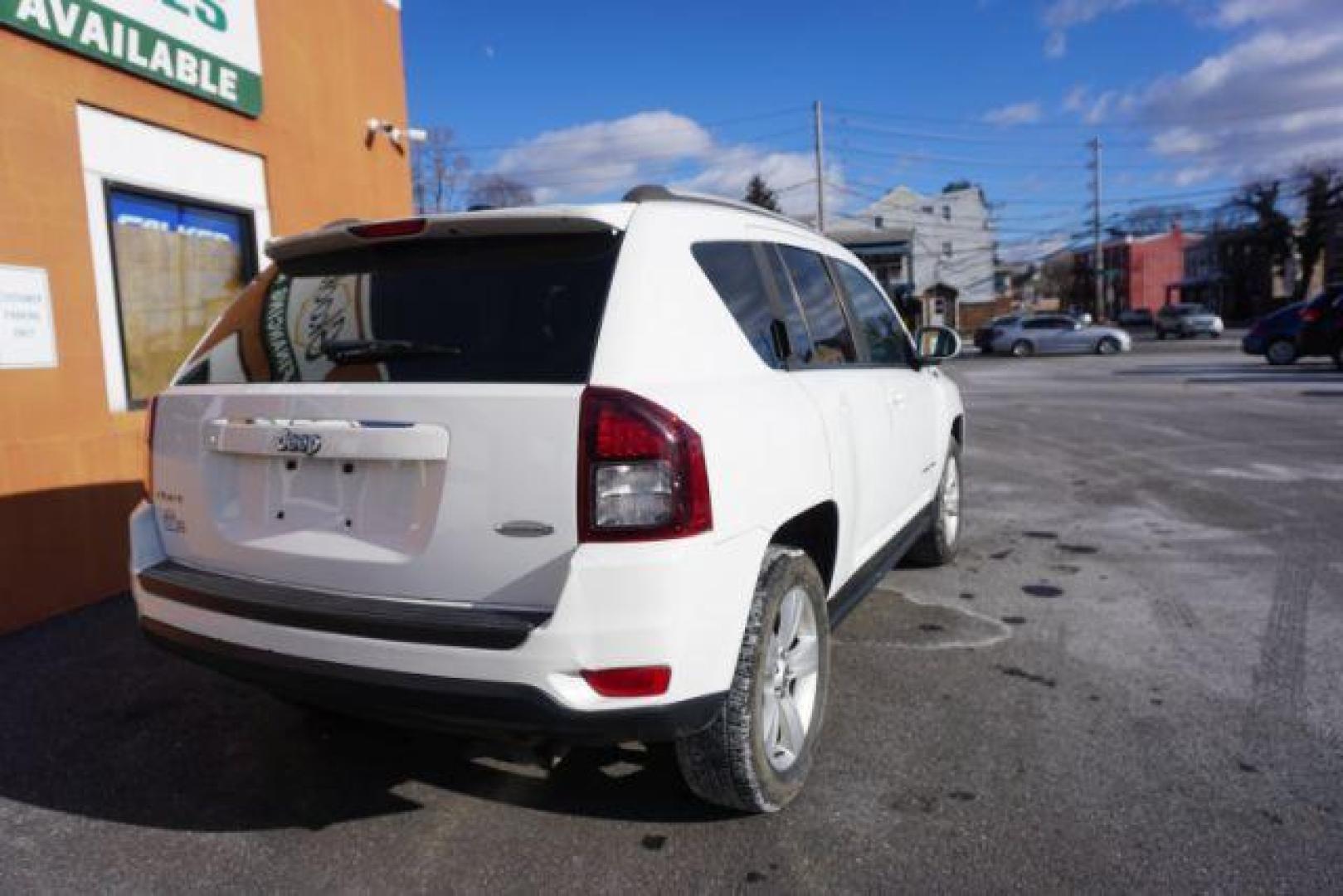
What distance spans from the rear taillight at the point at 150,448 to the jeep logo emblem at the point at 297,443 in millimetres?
714

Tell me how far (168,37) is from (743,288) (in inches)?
196

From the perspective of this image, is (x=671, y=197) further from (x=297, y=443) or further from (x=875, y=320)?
(x=875, y=320)

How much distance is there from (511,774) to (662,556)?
1.32m

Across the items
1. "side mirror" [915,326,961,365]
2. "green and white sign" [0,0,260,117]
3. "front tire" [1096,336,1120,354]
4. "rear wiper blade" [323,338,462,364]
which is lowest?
"front tire" [1096,336,1120,354]

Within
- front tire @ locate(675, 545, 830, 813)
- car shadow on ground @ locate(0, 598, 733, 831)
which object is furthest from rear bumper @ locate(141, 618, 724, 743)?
car shadow on ground @ locate(0, 598, 733, 831)

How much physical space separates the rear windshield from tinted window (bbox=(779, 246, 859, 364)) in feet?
3.58

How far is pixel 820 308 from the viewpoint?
3.50 metres

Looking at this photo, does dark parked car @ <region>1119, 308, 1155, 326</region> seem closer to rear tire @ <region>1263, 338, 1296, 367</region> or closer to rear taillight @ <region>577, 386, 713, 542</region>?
rear tire @ <region>1263, 338, 1296, 367</region>

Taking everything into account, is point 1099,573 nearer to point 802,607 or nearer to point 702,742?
point 802,607

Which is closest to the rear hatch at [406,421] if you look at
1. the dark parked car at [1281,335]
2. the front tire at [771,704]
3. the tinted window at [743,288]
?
the tinted window at [743,288]

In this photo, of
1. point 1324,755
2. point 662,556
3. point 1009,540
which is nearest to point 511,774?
point 662,556

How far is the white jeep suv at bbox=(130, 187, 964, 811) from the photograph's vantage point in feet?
7.05

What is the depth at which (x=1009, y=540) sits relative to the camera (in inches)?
241

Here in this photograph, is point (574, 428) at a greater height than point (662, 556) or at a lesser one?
greater
